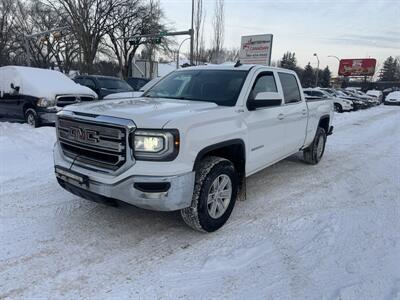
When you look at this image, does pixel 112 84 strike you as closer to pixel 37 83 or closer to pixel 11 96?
pixel 37 83

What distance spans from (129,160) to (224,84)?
6.28ft

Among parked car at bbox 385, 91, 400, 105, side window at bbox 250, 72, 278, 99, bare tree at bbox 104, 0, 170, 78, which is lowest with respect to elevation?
parked car at bbox 385, 91, 400, 105

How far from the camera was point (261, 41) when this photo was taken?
22.9 m

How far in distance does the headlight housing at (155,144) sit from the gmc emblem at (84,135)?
0.47m

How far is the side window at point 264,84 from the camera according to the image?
4.59 meters

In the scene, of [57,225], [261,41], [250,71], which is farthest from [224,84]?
[261,41]

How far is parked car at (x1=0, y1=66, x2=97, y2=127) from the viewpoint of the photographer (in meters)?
9.59

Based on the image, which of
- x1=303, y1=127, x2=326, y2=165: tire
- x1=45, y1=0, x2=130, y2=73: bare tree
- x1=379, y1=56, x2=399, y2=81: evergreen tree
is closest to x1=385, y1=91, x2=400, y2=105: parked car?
x1=45, y1=0, x2=130, y2=73: bare tree

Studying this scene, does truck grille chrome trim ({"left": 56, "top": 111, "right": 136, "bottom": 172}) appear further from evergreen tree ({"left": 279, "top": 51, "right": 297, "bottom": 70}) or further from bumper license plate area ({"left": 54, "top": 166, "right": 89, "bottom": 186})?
evergreen tree ({"left": 279, "top": 51, "right": 297, "bottom": 70})

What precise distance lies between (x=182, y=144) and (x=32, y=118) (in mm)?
8014

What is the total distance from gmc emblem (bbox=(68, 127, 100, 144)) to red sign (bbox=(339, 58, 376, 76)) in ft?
282

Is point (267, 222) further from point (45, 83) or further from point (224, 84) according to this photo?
point (45, 83)

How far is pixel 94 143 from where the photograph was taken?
3.49 metres

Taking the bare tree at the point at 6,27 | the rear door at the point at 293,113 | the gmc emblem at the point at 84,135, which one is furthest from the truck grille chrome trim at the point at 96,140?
the bare tree at the point at 6,27
